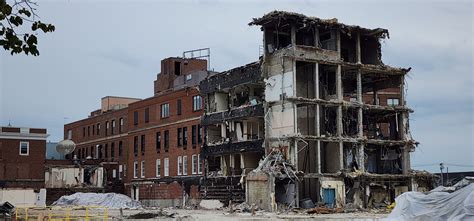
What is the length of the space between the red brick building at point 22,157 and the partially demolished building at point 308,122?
22645mm

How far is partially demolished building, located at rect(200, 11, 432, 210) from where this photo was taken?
54.5 meters

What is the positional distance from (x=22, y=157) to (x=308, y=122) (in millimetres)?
36214

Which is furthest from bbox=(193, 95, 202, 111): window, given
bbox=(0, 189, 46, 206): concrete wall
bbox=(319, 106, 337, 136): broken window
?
bbox=(0, 189, 46, 206): concrete wall

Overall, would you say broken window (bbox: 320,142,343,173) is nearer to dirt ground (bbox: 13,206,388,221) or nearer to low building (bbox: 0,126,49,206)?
dirt ground (bbox: 13,206,388,221)

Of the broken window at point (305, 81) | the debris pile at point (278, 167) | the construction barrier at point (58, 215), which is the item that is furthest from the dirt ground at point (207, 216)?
the broken window at point (305, 81)

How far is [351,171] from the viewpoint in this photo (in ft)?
188

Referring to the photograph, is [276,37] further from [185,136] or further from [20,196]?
[20,196]

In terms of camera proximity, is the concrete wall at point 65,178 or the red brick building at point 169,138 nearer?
the red brick building at point 169,138

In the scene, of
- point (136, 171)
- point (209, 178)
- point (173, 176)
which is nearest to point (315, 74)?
point (209, 178)

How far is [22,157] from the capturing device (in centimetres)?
7462

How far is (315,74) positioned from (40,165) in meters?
37.4

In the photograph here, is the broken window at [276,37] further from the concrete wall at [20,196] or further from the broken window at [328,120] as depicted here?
the concrete wall at [20,196]

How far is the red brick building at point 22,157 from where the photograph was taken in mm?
73688

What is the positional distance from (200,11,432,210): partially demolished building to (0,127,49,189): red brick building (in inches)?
892
